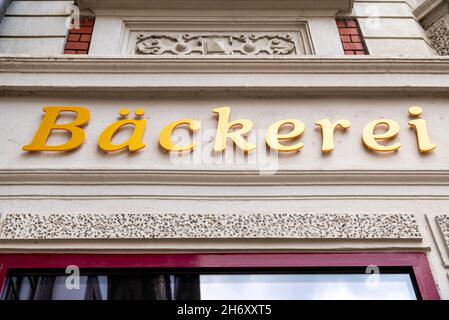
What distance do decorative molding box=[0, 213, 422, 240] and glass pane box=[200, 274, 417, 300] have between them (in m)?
0.26

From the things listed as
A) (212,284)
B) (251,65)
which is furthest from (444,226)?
(251,65)

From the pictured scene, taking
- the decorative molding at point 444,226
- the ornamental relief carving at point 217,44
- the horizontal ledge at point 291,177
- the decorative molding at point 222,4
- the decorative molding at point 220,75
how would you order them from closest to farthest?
1. the decorative molding at point 444,226
2. the horizontal ledge at point 291,177
3. the decorative molding at point 220,75
4. the ornamental relief carving at point 217,44
5. the decorative molding at point 222,4

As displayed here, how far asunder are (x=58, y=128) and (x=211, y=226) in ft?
4.80

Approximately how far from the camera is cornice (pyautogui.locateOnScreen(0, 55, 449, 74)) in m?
4.19

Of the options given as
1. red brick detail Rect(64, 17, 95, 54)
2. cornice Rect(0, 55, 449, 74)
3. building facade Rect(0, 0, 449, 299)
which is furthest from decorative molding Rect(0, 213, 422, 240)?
red brick detail Rect(64, 17, 95, 54)

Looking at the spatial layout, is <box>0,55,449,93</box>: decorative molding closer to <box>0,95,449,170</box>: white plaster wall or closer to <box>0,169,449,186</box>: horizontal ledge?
<box>0,95,449,170</box>: white plaster wall

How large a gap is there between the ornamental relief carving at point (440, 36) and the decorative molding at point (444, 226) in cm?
221

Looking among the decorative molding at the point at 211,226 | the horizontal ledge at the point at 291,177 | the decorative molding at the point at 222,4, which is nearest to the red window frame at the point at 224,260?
the decorative molding at the point at 211,226

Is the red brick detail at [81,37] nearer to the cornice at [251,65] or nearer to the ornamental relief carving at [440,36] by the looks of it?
the cornice at [251,65]

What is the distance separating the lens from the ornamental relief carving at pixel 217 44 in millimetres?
4832

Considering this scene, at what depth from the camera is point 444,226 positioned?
11.1 feet

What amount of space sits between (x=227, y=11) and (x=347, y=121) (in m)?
1.90
